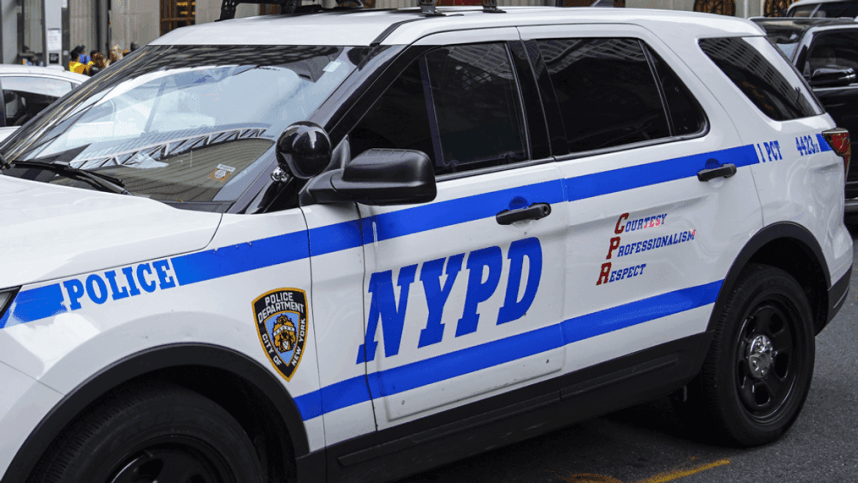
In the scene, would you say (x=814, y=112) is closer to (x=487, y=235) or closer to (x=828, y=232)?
(x=828, y=232)

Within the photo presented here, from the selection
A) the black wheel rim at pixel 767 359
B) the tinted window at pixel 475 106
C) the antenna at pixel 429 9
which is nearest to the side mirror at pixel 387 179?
the tinted window at pixel 475 106

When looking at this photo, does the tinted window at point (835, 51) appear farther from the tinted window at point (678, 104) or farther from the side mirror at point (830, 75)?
the tinted window at point (678, 104)

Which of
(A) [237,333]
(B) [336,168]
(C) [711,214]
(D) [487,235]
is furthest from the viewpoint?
(C) [711,214]

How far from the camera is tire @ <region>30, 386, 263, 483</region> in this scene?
8.07 feet

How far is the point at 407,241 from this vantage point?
313cm

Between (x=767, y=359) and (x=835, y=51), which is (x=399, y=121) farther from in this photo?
(x=835, y=51)

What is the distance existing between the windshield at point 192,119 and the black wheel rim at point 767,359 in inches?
91.4

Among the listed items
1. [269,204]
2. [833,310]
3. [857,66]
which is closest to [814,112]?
[833,310]

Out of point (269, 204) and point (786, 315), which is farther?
point (786, 315)

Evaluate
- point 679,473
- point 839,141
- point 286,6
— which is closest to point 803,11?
point 839,141

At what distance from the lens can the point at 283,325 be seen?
2.85 meters

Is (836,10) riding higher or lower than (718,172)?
higher

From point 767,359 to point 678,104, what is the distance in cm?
132

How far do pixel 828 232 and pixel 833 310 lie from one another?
394 mm
